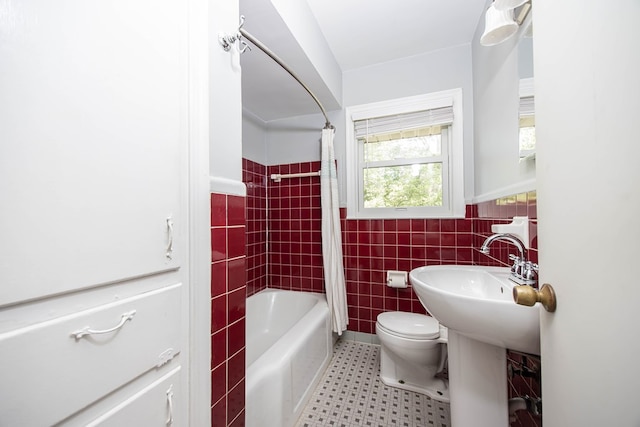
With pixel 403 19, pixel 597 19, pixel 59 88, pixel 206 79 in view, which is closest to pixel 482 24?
pixel 403 19

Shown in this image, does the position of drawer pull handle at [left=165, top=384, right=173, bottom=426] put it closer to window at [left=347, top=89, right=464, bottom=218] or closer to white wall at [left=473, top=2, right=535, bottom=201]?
white wall at [left=473, top=2, right=535, bottom=201]

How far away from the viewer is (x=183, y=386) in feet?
2.26

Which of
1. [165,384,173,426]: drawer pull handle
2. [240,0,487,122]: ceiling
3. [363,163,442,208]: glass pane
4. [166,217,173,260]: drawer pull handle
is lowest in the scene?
[165,384,173,426]: drawer pull handle

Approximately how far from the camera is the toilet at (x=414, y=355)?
147 centimetres

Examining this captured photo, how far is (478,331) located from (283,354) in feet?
3.04

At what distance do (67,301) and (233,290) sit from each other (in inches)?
18.7

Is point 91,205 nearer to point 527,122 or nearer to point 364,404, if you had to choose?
point 527,122

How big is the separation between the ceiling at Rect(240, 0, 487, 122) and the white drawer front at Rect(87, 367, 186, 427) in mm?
1504

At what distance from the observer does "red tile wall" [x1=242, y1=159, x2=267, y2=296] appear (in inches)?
83.1

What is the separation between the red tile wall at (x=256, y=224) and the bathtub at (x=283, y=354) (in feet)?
0.50

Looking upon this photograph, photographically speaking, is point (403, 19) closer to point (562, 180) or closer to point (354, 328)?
point (562, 180)

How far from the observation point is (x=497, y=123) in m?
1.35

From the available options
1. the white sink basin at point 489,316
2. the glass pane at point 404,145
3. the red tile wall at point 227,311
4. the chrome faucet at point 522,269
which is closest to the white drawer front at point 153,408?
the red tile wall at point 227,311

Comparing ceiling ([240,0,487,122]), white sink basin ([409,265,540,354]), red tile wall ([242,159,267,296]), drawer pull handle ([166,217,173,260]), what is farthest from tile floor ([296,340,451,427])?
ceiling ([240,0,487,122])
